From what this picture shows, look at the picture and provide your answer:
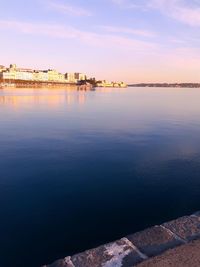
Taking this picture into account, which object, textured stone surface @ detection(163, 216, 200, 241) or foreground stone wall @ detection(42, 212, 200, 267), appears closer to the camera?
foreground stone wall @ detection(42, 212, 200, 267)

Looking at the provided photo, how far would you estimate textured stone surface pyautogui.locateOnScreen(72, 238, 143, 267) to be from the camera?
204 inches

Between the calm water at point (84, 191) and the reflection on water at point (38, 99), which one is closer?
the calm water at point (84, 191)

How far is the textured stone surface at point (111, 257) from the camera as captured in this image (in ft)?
17.0

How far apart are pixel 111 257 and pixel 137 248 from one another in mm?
529

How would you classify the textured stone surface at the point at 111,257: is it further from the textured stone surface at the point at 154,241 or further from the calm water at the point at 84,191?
the calm water at the point at 84,191

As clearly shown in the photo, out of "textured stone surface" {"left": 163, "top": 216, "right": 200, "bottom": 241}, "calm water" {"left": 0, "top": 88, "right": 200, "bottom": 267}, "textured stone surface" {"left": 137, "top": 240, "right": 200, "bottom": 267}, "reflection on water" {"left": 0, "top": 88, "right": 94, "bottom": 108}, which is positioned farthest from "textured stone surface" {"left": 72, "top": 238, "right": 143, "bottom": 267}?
"reflection on water" {"left": 0, "top": 88, "right": 94, "bottom": 108}

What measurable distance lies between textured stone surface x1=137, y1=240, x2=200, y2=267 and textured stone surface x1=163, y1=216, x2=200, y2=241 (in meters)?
0.49

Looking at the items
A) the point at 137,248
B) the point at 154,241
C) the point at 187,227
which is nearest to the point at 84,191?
the point at 187,227

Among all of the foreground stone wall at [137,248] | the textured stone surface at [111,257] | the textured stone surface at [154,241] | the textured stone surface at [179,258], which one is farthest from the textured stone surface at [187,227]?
the textured stone surface at [111,257]

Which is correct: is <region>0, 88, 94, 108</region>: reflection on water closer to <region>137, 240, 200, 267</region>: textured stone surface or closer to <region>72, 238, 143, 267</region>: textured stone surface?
<region>72, 238, 143, 267</region>: textured stone surface

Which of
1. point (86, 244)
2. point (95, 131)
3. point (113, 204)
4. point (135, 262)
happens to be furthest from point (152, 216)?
point (95, 131)

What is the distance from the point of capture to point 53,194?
11125 mm

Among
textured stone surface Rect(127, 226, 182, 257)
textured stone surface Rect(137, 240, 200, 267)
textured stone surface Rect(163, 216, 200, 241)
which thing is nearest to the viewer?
textured stone surface Rect(137, 240, 200, 267)

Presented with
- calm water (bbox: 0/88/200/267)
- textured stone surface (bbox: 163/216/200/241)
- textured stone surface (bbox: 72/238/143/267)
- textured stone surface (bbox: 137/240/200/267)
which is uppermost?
textured stone surface (bbox: 137/240/200/267)
